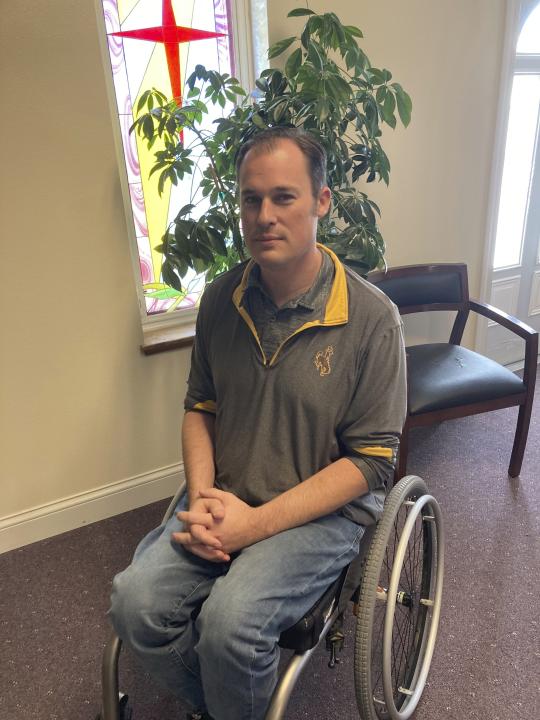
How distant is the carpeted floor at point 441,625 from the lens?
1.28 meters

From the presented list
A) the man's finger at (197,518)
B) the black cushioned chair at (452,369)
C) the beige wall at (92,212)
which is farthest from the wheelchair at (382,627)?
the beige wall at (92,212)

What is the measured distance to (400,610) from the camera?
1.47 metres

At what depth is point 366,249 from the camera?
154 cm

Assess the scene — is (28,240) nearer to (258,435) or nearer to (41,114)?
(41,114)

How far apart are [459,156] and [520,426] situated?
1193 millimetres

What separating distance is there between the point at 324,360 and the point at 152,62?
1.35 m

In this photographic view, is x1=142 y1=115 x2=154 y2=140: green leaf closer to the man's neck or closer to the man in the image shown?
the man

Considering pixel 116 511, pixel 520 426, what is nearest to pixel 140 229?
pixel 116 511

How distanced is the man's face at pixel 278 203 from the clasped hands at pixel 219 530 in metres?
0.49

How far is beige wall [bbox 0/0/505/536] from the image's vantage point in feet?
4.87

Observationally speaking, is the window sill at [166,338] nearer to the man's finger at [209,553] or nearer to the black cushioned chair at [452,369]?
the black cushioned chair at [452,369]

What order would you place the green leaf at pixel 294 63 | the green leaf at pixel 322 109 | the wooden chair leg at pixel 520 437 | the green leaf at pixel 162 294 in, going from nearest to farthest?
the green leaf at pixel 322 109
the green leaf at pixel 294 63
the wooden chair leg at pixel 520 437
the green leaf at pixel 162 294

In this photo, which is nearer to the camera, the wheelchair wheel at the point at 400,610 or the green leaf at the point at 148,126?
the wheelchair wheel at the point at 400,610

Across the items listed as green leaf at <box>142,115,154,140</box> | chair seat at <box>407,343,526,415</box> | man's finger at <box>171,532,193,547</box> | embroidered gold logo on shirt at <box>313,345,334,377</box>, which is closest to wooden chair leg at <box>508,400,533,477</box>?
chair seat at <box>407,343,526,415</box>
